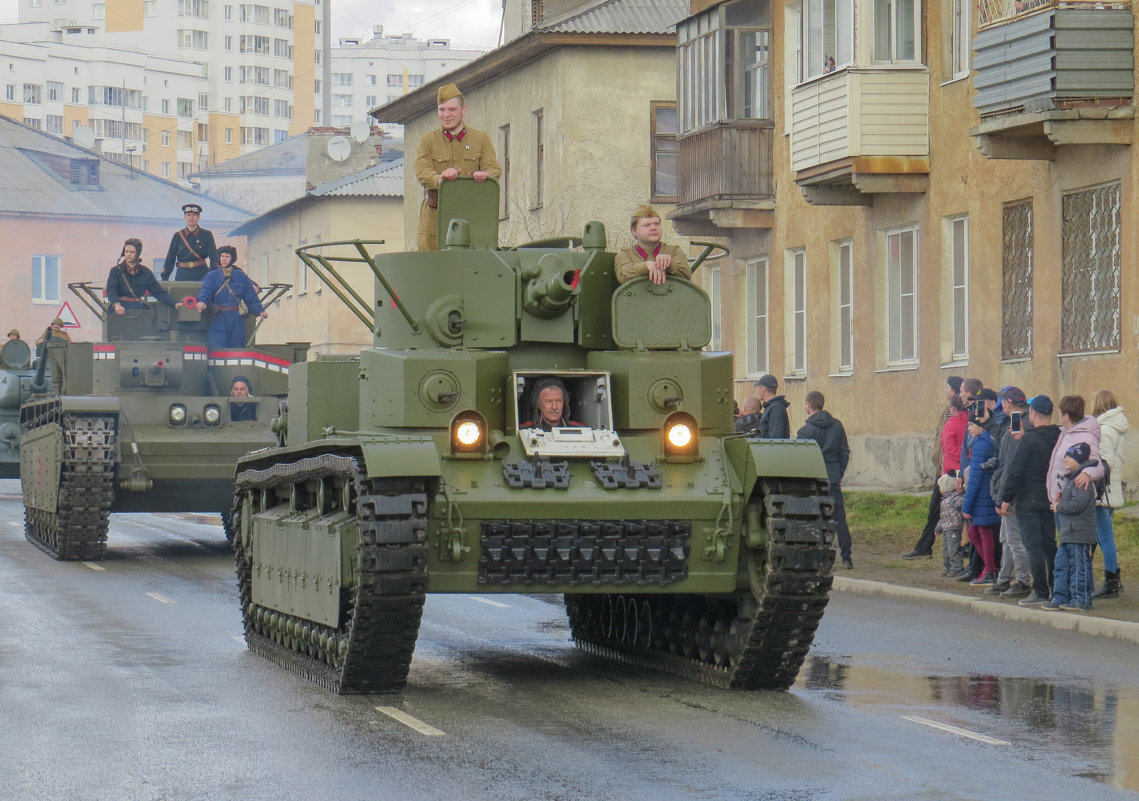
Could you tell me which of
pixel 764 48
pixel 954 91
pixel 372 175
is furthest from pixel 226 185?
pixel 954 91

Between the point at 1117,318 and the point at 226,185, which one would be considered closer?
the point at 1117,318

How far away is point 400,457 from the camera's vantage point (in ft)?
35.4

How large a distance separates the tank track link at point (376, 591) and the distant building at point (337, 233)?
144 feet

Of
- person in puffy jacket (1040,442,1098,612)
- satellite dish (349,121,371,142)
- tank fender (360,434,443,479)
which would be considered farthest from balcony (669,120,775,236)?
satellite dish (349,121,371,142)

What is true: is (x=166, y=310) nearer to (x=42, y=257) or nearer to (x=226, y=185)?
(x=42, y=257)

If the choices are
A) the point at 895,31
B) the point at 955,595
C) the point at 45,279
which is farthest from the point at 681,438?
the point at 45,279

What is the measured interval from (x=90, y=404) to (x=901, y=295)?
451 inches

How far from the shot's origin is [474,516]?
11.1 m

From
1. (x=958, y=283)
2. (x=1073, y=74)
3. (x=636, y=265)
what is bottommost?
(x=636, y=265)

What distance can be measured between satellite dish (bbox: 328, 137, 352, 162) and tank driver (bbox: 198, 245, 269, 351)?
41613 mm

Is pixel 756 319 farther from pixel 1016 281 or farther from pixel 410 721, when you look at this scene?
pixel 410 721

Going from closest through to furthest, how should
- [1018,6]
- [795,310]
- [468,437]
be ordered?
[468,437], [1018,6], [795,310]

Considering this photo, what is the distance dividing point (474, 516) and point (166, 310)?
43.5ft

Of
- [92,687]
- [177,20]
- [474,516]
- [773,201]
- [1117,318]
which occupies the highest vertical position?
[177,20]
